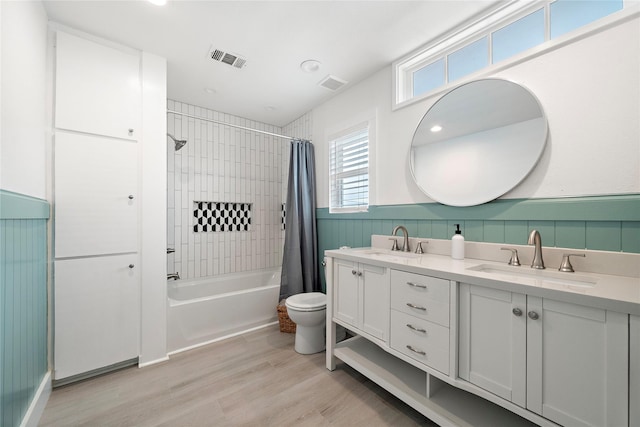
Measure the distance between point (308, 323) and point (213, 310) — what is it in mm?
938

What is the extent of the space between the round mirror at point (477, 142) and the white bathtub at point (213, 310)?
6.47 ft

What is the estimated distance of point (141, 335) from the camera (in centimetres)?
198

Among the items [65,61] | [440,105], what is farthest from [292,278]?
[65,61]

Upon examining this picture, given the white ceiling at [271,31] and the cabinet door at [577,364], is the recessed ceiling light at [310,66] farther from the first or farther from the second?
the cabinet door at [577,364]

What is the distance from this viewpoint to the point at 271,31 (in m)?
1.80

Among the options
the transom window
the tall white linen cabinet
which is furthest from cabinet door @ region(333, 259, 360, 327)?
the tall white linen cabinet

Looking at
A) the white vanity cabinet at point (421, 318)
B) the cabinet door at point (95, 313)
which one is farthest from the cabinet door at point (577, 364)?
the cabinet door at point (95, 313)

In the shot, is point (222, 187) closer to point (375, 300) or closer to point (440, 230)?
point (375, 300)

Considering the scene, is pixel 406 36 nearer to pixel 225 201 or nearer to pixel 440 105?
pixel 440 105

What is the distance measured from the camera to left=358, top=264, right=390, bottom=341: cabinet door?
1.53 meters

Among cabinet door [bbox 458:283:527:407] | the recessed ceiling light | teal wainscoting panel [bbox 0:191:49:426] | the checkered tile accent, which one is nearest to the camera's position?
cabinet door [bbox 458:283:527:407]

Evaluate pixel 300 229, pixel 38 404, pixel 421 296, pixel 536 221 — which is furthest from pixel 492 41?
pixel 38 404

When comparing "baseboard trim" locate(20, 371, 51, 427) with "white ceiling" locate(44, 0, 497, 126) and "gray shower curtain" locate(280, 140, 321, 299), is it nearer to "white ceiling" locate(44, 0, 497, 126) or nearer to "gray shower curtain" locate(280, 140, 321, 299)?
"gray shower curtain" locate(280, 140, 321, 299)

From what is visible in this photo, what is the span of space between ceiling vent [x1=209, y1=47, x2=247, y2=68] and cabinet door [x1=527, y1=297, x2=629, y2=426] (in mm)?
2471
